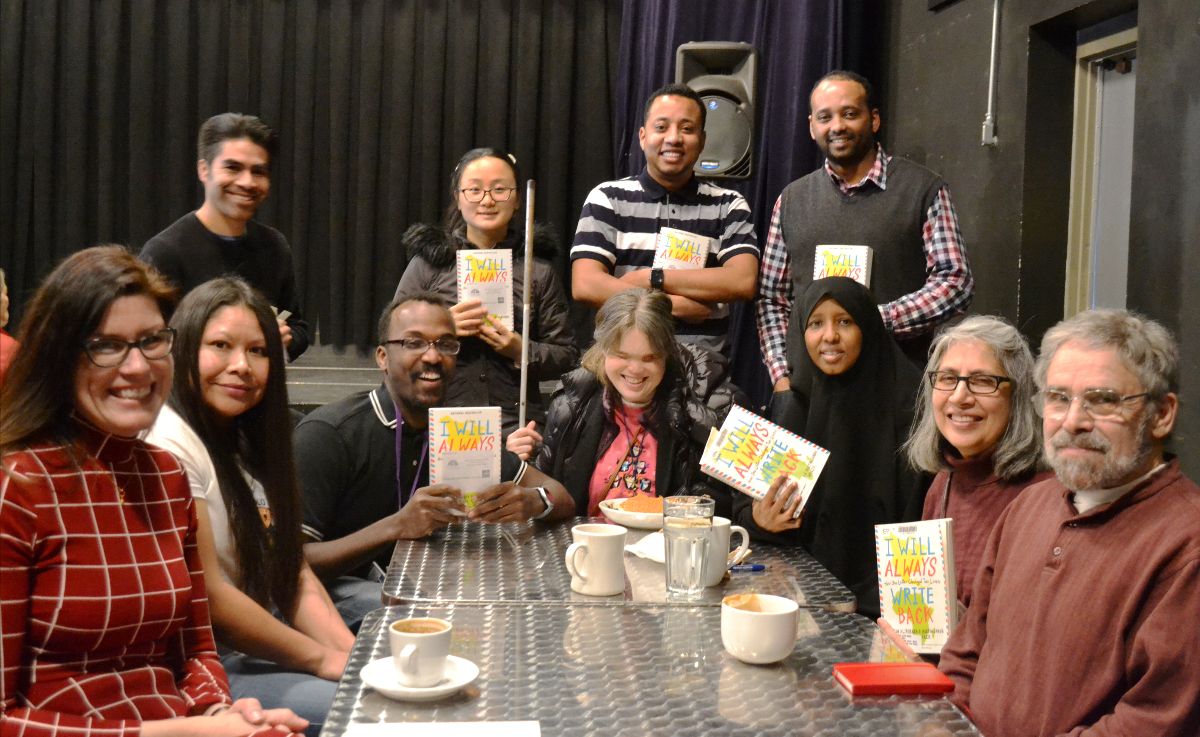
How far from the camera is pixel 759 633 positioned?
1.57 m

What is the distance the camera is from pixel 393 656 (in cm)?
148

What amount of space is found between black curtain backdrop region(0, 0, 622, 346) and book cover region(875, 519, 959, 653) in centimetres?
385

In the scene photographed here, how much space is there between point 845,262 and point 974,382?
1.15 meters

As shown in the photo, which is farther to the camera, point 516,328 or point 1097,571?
point 516,328

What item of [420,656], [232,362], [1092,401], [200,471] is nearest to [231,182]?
[232,362]

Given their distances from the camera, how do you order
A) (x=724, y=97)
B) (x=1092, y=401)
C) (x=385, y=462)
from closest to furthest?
(x=1092, y=401) < (x=385, y=462) < (x=724, y=97)

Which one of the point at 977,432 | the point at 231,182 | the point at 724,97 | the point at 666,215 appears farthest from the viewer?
the point at 724,97

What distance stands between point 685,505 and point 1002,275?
287cm

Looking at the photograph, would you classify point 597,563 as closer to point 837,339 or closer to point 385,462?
point 385,462

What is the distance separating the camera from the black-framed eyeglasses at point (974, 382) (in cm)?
236

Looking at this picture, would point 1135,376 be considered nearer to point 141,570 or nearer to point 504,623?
point 504,623

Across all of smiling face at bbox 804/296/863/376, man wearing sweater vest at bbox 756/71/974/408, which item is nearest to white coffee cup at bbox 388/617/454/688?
smiling face at bbox 804/296/863/376

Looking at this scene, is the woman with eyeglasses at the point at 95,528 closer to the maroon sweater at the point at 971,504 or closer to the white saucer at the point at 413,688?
the white saucer at the point at 413,688

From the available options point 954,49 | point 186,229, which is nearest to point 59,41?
point 186,229
